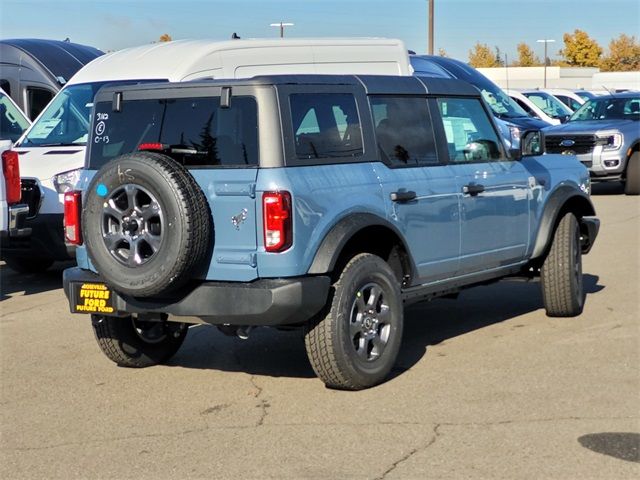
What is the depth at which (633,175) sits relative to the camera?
64.9 feet

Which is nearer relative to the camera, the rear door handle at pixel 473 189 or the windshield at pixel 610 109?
the rear door handle at pixel 473 189

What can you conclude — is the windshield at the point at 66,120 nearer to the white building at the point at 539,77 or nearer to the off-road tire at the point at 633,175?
the off-road tire at the point at 633,175

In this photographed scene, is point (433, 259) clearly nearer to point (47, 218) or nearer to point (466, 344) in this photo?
point (466, 344)

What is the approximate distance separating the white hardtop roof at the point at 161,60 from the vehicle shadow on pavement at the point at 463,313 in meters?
4.29

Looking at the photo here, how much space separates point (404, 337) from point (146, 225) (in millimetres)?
2672

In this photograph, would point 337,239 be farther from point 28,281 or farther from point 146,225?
point 28,281

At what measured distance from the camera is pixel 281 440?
5.70 metres

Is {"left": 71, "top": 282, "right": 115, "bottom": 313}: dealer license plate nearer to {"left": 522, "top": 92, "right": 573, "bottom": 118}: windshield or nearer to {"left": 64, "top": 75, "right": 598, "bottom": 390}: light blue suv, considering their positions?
{"left": 64, "top": 75, "right": 598, "bottom": 390}: light blue suv

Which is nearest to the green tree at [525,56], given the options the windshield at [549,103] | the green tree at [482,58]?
the green tree at [482,58]

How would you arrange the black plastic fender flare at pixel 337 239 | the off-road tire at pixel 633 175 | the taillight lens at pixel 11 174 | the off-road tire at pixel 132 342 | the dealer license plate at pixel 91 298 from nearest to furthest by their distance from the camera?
the black plastic fender flare at pixel 337 239, the dealer license plate at pixel 91 298, the off-road tire at pixel 132 342, the taillight lens at pixel 11 174, the off-road tire at pixel 633 175

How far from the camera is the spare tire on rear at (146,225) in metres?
6.09

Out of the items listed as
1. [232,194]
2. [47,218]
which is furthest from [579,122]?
[232,194]

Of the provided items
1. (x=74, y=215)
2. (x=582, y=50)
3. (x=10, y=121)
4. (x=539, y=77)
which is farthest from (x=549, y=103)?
(x=582, y=50)

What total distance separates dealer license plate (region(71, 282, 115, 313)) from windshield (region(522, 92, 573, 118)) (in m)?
25.1
